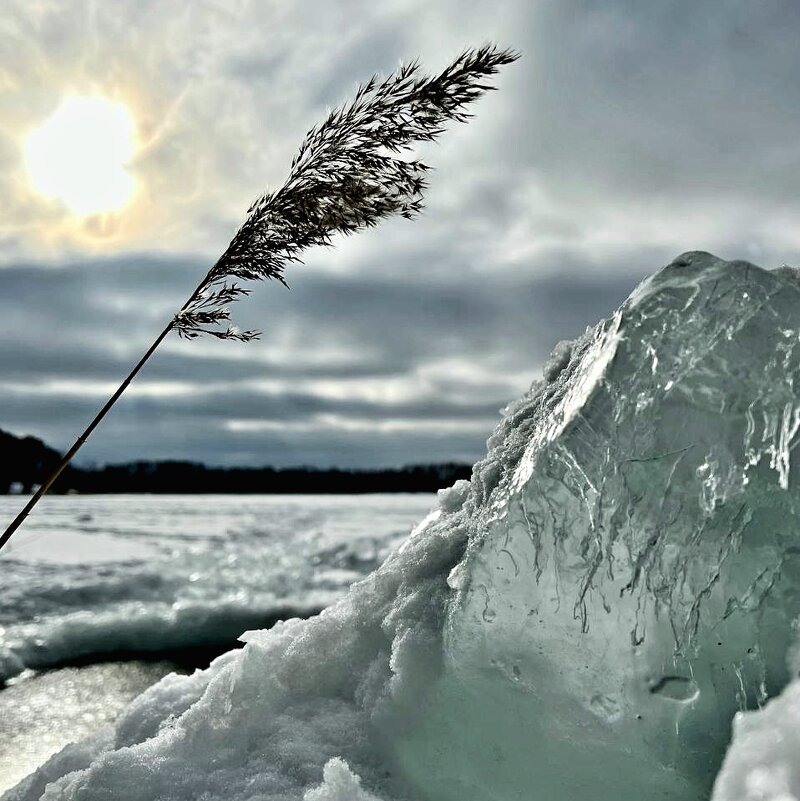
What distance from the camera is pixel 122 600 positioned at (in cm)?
641

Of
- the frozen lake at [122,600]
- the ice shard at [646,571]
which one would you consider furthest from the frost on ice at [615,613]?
the frozen lake at [122,600]

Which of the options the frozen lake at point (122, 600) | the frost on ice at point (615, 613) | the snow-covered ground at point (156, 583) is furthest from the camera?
the snow-covered ground at point (156, 583)

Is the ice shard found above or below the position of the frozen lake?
above

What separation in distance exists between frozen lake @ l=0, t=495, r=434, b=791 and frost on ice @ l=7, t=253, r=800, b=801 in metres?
1.70

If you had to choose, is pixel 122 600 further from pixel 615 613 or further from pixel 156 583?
pixel 615 613

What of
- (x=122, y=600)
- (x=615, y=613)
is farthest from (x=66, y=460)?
(x=122, y=600)

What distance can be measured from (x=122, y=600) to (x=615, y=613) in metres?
5.61

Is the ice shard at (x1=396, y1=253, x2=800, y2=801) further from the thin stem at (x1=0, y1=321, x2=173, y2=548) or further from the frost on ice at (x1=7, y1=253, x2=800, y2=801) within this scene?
the thin stem at (x1=0, y1=321, x2=173, y2=548)

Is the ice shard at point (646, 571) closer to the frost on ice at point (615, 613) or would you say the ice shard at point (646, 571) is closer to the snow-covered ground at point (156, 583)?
the frost on ice at point (615, 613)

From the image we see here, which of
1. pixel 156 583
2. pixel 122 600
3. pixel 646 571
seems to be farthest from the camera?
pixel 156 583

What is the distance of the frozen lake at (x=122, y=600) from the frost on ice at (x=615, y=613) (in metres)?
1.70

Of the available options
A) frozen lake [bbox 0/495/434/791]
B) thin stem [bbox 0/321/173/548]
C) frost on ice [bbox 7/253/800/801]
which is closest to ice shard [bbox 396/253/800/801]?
frost on ice [bbox 7/253/800/801]

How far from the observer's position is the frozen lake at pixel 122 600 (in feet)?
14.2

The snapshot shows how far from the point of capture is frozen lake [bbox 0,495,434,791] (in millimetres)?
4328
